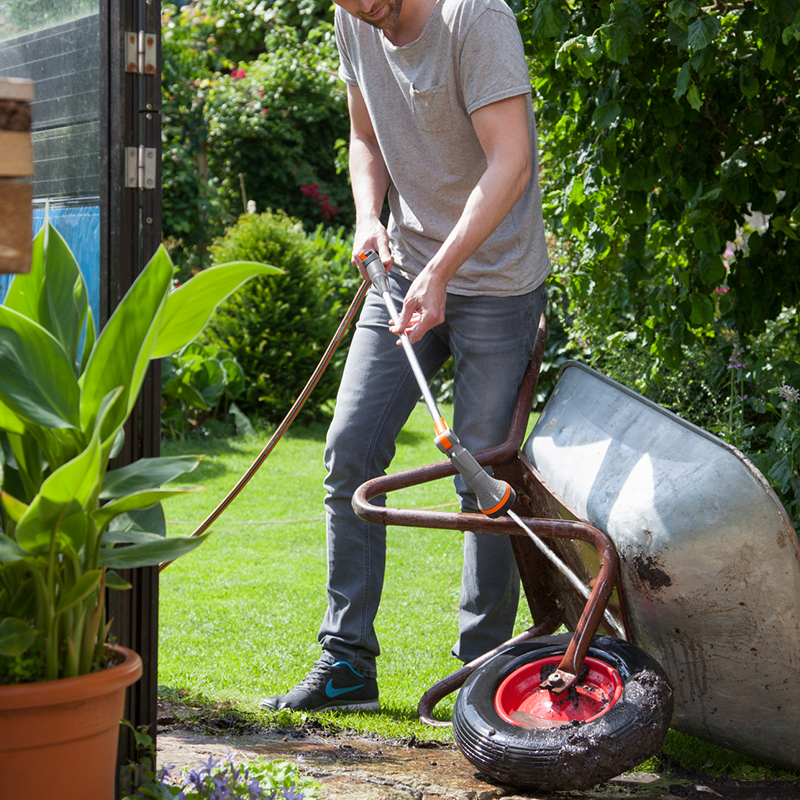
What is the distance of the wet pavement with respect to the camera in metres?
1.75

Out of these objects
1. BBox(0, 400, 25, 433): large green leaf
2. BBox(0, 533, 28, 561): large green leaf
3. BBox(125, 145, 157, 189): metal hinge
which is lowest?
BBox(0, 533, 28, 561): large green leaf

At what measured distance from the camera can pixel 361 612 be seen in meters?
2.34

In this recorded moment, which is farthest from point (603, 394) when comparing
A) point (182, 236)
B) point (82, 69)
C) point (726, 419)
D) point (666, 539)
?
point (182, 236)

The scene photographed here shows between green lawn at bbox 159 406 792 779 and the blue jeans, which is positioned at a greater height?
the blue jeans

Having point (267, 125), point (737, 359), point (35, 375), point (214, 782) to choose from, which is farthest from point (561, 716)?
point (267, 125)

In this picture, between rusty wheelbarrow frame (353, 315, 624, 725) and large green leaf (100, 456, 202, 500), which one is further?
rusty wheelbarrow frame (353, 315, 624, 725)

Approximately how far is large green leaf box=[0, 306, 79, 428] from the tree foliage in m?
1.78

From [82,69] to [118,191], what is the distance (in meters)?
0.28

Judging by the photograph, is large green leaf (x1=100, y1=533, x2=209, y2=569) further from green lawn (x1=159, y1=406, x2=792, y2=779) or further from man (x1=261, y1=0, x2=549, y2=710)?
man (x1=261, y1=0, x2=549, y2=710)

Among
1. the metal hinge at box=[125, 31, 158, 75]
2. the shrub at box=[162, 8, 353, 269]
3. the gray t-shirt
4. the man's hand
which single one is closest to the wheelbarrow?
the man's hand

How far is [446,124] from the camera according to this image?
7.32 feet

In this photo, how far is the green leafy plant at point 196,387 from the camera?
6.32 metres

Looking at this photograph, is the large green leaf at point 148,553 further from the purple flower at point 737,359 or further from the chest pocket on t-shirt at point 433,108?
the purple flower at point 737,359

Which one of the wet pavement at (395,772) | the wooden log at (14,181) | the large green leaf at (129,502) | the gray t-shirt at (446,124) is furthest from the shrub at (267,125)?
the wooden log at (14,181)
